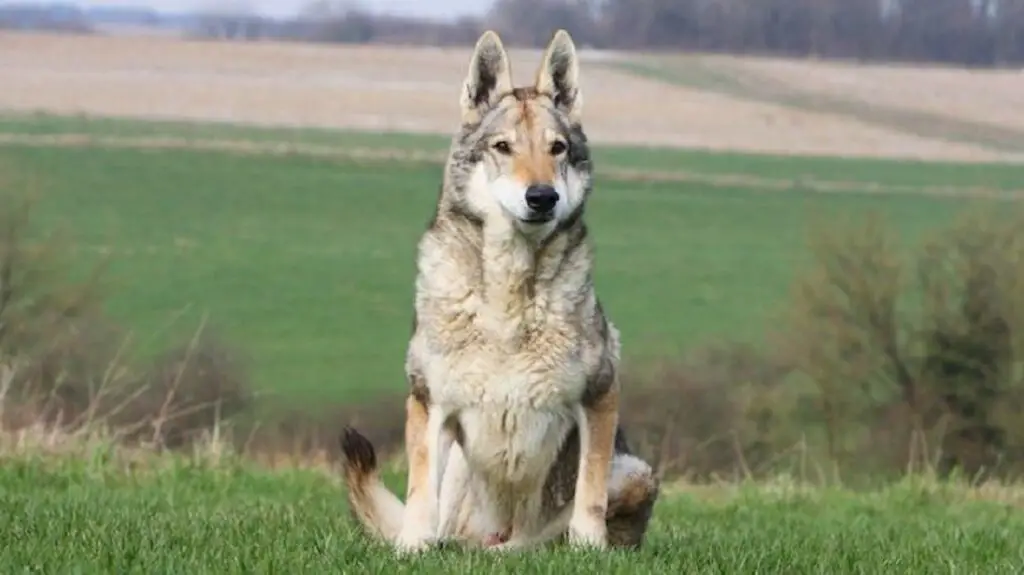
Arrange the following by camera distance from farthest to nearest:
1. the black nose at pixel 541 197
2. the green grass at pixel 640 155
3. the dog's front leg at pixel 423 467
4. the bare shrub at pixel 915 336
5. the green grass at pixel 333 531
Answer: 1. the green grass at pixel 640 155
2. the bare shrub at pixel 915 336
3. the dog's front leg at pixel 423 467
4. the black nose at pixel 541 197
5. the green grass at pixel 333 531

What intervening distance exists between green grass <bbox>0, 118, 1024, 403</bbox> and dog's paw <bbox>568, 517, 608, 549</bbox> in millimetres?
17449

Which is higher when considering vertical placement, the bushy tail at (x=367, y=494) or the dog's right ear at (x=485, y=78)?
the dog's right ear at (x=485, y=78)

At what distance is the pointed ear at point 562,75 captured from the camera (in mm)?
7578

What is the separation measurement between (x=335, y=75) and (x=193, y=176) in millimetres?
6926

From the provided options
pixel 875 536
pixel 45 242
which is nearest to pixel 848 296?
pixel 45 242

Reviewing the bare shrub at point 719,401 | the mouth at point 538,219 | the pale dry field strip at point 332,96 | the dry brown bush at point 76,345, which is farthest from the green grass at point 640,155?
the mouth at point 538,219

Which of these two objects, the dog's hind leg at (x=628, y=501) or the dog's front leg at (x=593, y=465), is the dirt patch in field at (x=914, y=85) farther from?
the dog's front leg at (x=593, y=465)

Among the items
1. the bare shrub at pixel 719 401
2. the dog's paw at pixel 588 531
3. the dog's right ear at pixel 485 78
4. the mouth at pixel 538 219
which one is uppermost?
the dog's right ear at pixel 485 78

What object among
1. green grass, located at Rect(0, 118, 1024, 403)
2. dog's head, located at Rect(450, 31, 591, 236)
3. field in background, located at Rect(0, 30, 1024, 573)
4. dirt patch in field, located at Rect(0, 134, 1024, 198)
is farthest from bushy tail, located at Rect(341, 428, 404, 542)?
dirt patch in field, located at Rect(0, 134, 1024, 198)

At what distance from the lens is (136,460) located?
11.9 meters

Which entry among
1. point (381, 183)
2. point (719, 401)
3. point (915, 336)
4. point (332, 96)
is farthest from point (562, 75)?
point (332, 96)

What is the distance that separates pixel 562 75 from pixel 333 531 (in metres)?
2.41

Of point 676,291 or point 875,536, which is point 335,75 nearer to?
point 676,291

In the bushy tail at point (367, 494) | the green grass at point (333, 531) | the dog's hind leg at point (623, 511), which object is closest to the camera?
the green grass at point (333, 531)
